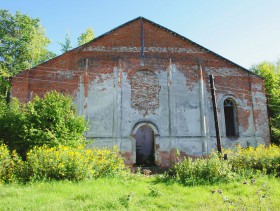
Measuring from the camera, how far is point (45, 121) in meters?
12.3

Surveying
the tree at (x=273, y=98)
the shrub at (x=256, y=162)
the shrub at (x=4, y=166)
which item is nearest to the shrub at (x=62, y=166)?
the shrub at (x=4, y=166)

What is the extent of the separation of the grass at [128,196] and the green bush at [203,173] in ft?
1.82

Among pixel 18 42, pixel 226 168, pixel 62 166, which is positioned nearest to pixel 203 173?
pixel 226 168

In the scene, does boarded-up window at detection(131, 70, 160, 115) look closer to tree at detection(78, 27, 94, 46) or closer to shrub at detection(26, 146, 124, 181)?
shrub at detection(26, 146, 124, 181)

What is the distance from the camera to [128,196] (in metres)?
7.07

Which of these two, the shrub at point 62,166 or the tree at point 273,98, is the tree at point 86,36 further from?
the shrub at point 62,166

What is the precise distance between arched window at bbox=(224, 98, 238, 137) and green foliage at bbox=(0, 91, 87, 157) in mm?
10524

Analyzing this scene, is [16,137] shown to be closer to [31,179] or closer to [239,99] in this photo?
Result: [31,179]

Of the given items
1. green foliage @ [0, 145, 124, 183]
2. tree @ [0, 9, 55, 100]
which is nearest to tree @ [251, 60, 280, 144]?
green foliage @ [0, 145, 124, 183]

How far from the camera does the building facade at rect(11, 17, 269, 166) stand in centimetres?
1695

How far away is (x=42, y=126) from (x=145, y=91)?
7807 millimetres

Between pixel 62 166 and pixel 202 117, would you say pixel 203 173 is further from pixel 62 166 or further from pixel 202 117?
pixel 202 117

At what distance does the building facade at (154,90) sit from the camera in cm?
1695

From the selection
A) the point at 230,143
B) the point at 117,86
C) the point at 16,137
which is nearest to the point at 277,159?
the point at 230,143
